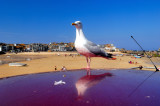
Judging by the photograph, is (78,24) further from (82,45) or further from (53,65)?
(53,65)

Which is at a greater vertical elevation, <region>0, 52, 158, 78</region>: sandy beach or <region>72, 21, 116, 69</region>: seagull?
<region>72, 21, 116, 69</region>: seagull

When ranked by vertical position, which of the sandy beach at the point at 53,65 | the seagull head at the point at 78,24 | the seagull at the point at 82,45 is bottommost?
the sandy beach at the point at 53,65

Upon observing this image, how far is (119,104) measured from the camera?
3.61 meters

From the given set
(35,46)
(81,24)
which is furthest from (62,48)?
(81,24)

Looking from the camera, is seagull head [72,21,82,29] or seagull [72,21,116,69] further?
seagull head [72,21,82,29]

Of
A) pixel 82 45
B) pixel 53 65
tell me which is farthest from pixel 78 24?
pixel 53 65

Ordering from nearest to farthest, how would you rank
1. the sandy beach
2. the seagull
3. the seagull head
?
1. the seagull
2. the seagull head
3. the sandy beach

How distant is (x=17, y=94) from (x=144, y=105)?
13.6ft

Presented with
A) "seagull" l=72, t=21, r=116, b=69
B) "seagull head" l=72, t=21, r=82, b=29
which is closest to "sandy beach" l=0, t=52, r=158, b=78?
"seagull" l=72, t=21, r=116, b=69

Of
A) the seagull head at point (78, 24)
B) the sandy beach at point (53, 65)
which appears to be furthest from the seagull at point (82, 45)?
the sandy beach at point (53, 65)

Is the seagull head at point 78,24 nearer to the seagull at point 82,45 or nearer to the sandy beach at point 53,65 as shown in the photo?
the seagull at point 82,45

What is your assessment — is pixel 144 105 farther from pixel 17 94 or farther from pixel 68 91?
pixel 17 94

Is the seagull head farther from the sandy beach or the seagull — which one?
the sandy beach

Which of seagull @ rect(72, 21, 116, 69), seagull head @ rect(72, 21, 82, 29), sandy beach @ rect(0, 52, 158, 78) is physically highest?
A: seagull head @ rect(72, 21, 82, 29)
